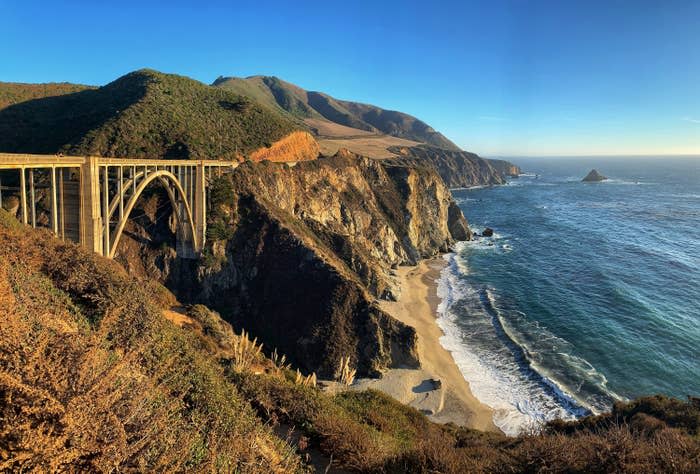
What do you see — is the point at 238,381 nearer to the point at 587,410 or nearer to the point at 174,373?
the point at 174,373

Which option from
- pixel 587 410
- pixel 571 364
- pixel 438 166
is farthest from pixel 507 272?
pixel 438 166

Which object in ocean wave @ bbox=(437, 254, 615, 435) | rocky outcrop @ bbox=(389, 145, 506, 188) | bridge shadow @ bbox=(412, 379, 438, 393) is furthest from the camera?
rocky outcrop @ bbox=(389, 145, 506, 188)

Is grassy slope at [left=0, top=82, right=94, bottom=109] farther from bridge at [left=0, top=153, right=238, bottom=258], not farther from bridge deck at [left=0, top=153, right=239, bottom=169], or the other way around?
bridge deck at [left=0, top=153, right=239, bottom=169]

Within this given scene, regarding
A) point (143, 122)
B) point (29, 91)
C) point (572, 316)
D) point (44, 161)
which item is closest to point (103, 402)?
point (44, 161)

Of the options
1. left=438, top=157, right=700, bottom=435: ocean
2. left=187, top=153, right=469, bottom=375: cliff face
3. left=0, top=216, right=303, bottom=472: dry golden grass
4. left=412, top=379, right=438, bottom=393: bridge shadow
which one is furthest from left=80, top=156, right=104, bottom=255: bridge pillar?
left=438, top=157, right=700, bottom=435: ocean

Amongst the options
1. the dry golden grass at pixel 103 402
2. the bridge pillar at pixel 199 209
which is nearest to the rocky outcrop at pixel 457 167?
the bridge pillar at pixel 199 209

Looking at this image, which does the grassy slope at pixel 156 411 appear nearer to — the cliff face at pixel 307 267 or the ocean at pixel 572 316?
the ocean at pixel 572 316
